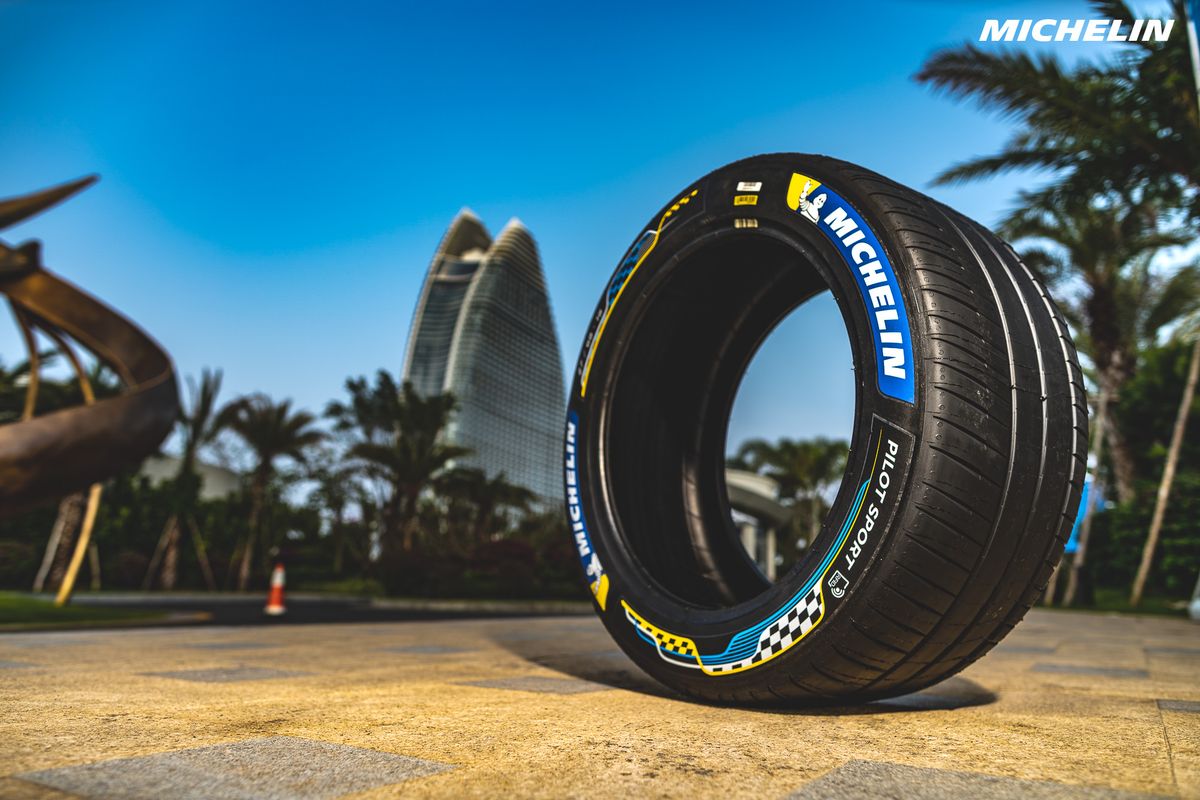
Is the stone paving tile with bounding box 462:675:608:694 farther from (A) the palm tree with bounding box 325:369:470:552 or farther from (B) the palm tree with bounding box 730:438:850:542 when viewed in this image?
(B) the palm tree with bounding box 730:438:850:542

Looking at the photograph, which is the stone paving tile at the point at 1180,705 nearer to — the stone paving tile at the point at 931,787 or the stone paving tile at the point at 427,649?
the stone paving tile at the point at 931,787

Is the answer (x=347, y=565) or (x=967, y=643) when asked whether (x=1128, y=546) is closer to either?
(x=967, y=643)

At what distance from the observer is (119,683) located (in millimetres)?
3307

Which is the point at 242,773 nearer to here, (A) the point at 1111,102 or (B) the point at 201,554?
(A) the point at 1111,102

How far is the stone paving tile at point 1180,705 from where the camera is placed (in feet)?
9.48

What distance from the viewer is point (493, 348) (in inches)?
3991

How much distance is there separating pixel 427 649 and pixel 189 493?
102 feet

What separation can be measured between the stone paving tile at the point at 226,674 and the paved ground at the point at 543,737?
2 cm

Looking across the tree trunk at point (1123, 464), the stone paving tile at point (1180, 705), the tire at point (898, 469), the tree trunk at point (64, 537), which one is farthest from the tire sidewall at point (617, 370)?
the tree trunk at point (64, 537)

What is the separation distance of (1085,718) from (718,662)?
1.29 metres

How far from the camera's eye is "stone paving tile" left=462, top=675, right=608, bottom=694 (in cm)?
328

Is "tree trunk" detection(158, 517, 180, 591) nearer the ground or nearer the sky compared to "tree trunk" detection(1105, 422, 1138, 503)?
nearer the ground

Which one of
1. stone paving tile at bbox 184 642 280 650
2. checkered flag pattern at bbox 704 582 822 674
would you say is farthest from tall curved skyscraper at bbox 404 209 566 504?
checkered flag pattern at bbox 704 582 822 674

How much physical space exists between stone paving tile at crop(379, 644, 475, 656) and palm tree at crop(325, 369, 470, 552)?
23.1m
